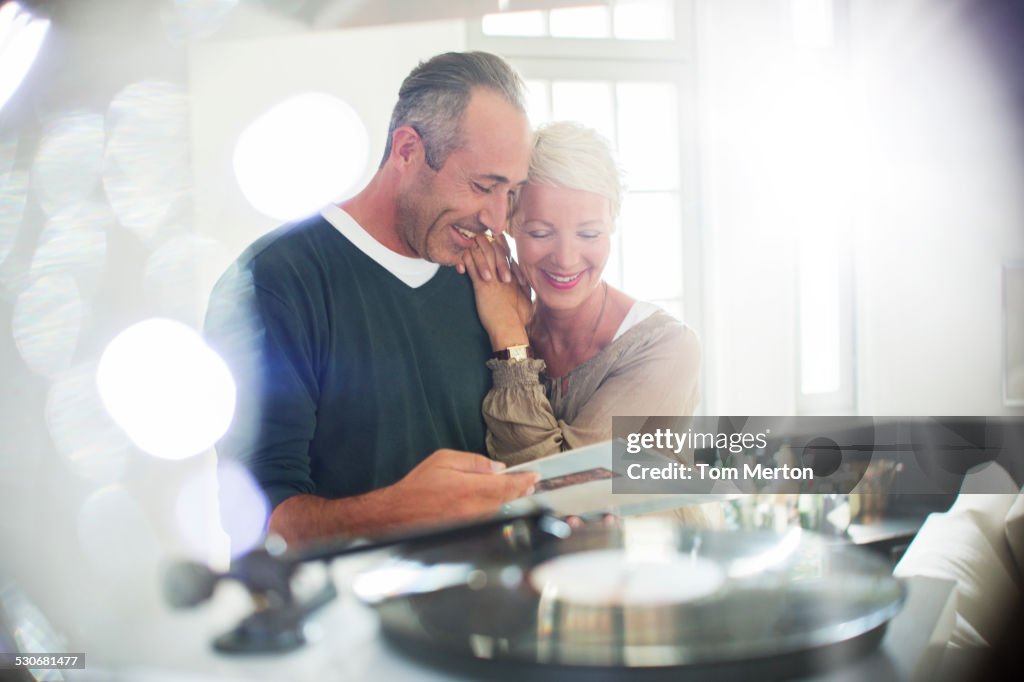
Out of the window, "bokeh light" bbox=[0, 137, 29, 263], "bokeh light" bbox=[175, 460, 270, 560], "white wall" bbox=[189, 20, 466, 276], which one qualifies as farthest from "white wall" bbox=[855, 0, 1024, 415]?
"bokeh light" bbox=[0, 137, 29, 263]

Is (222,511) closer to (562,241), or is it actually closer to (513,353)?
(513,353)

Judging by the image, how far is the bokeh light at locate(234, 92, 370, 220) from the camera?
959 millimetres

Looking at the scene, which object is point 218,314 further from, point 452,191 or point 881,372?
point 881,372

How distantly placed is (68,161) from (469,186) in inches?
20.6

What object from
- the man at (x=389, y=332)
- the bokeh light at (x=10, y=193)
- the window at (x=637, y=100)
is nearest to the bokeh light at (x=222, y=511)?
the man at (x=389, y=332)

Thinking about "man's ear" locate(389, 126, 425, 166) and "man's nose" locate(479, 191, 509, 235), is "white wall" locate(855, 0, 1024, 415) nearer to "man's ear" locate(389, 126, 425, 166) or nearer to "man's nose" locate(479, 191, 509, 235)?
"man's nose" locate(479, 191, 509, 235)

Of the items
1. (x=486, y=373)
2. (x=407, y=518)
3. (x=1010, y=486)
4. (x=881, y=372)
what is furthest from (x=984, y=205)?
(x=407, y=518)

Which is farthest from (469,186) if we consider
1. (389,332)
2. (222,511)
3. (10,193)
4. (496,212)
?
(10,193)

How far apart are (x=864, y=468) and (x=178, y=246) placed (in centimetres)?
90

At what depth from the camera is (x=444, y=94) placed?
36.8 inches

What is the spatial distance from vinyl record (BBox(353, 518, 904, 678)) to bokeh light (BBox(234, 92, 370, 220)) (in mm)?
438

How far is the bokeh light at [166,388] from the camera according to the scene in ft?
3.14

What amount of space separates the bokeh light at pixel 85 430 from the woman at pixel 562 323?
49 cm

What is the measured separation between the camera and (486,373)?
3.10ft
